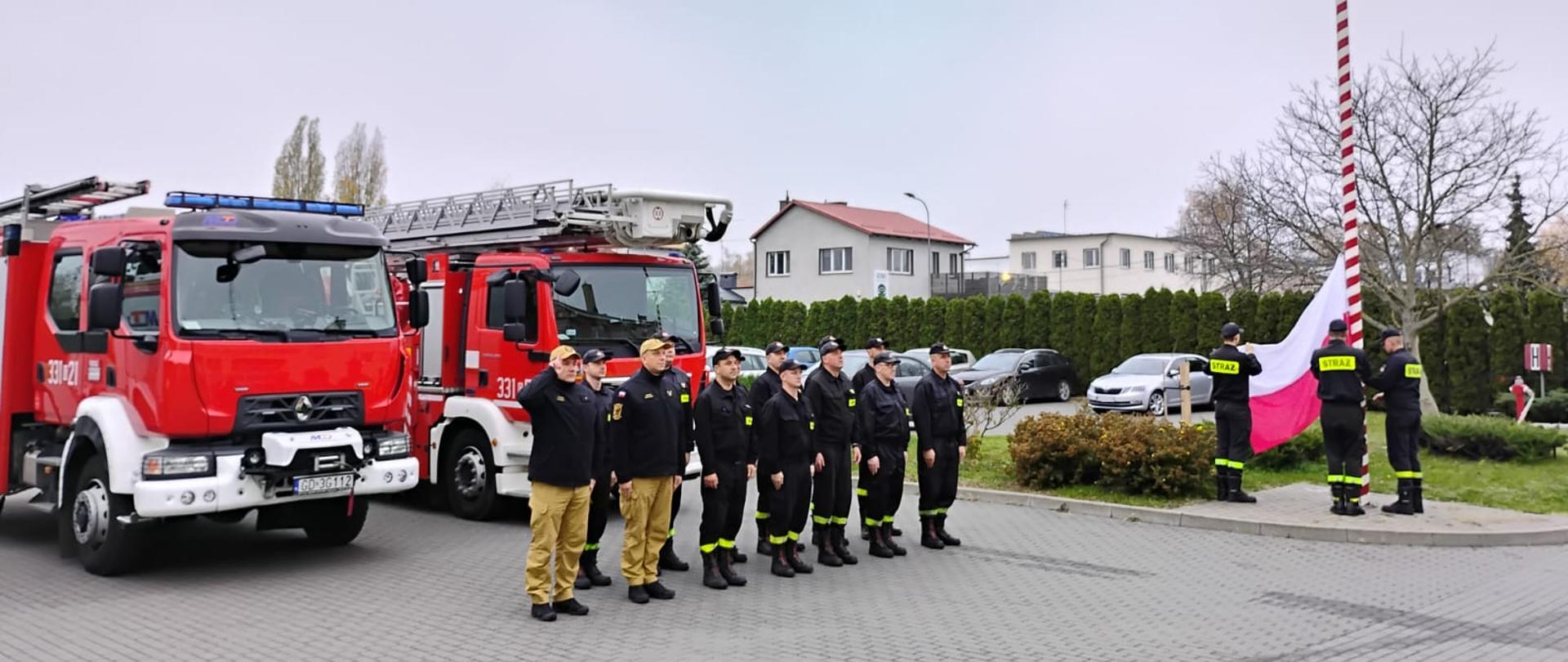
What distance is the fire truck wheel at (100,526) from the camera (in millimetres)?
8508

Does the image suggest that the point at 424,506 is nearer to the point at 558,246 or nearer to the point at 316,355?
the point at 558,246

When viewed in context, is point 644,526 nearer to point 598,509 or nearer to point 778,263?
point 598,509

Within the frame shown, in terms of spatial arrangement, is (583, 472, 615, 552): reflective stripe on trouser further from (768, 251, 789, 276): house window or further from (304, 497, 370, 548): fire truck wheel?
(768, 251, 789, 276): house window

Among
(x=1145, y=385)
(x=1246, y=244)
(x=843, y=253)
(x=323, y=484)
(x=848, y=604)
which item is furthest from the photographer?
(x=843, y=253)

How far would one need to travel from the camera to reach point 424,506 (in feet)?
41.5

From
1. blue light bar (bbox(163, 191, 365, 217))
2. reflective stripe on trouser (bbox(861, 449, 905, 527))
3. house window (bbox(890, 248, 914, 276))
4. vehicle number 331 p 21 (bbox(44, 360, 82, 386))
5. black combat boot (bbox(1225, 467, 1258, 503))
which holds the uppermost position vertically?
house window (bbox(890, 248, 914, 276))

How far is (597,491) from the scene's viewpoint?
8375 millimetres

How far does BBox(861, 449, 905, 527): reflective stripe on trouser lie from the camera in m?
9.84

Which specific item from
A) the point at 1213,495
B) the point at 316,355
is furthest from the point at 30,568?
the point at 1213,495

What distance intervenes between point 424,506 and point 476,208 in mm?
3285

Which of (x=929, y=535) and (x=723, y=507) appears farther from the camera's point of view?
(x=929, y=535)

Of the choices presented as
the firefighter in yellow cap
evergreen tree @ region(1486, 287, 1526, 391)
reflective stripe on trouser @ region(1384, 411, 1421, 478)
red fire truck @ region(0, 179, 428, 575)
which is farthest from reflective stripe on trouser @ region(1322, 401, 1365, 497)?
evergreen tree @ region(1486, 287, 1526, 391)

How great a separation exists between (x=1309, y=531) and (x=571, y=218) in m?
7.49

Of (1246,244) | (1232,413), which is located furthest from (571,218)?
(1246,244)
